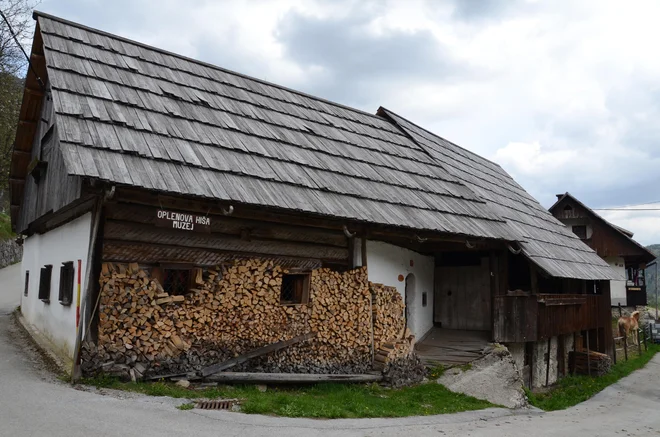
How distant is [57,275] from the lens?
33.9 feet

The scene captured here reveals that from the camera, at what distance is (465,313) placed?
14562 millimetres

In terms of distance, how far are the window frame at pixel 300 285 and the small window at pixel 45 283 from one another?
4833 mm

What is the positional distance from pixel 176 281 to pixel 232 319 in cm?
108

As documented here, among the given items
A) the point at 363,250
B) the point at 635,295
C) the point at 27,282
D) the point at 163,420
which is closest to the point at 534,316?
the point at 363,250

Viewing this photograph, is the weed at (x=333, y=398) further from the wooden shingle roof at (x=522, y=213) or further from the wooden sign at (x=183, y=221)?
the wooden shingle roof at (x=522, y=213)

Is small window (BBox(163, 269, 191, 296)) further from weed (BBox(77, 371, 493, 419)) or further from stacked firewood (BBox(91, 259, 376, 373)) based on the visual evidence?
weed (BBox(77, 371, 493, 419))

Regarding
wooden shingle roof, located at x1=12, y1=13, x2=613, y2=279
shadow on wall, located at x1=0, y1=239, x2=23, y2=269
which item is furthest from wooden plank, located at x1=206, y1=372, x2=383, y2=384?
shadow on wall, located at x1=0, y1=239, x2=23, y2=269

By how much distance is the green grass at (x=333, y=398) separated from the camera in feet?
24.3

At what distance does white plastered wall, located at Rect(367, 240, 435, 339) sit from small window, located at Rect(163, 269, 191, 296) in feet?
12.9

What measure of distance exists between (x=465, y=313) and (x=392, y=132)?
20.1 feet

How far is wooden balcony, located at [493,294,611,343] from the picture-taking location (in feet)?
43.0

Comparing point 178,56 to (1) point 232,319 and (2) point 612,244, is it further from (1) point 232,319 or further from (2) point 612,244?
(2) point 612,244

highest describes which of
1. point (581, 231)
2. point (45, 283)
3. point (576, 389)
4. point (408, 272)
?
point (581, 231)

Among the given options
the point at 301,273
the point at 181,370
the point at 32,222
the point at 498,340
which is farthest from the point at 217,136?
the point at 498,340
